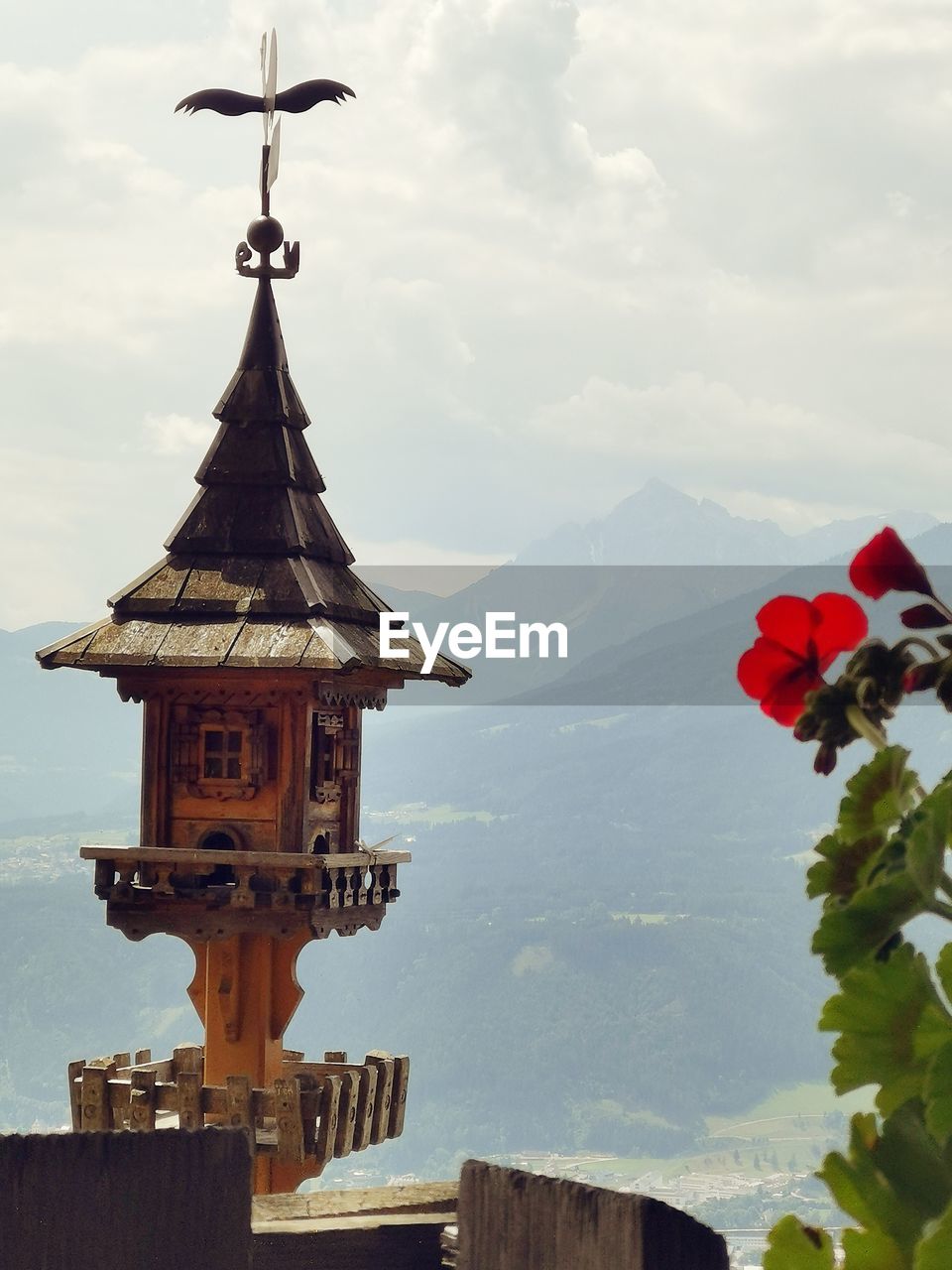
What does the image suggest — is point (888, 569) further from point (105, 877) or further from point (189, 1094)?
point (105, 877)

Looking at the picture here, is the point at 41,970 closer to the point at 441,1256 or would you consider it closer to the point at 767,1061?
the point at 767,1061

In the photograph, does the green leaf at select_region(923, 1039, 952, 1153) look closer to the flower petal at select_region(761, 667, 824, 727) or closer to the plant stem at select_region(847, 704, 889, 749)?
the plant stem at select_region(847, 704, 889, 749)

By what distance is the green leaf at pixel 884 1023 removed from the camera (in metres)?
1.00

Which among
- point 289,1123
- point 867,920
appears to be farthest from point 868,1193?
point 289,1123

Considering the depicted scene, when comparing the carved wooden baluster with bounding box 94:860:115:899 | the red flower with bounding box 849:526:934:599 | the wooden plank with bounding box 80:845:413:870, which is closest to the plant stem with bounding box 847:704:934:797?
the red flower with bounding box 849:526:934:599

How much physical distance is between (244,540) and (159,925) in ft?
6.41

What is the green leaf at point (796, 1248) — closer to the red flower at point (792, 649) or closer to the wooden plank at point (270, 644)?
the red flower at point (792, 649)

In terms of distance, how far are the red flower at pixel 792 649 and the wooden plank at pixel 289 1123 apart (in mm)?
7475

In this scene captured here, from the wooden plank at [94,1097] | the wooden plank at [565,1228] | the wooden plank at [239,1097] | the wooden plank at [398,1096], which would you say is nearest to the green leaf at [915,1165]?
the wooden plank at [565,1228]

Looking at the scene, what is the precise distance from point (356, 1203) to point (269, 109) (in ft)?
28.4

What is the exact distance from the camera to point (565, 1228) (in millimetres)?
1562

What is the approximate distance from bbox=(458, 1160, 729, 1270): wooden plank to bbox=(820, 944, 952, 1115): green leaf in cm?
54

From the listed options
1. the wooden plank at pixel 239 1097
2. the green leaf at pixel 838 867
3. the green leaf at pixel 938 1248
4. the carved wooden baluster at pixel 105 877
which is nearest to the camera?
the green leaf at pixel 938 1248

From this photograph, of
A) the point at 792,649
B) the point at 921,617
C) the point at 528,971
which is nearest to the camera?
the point at 921,617
